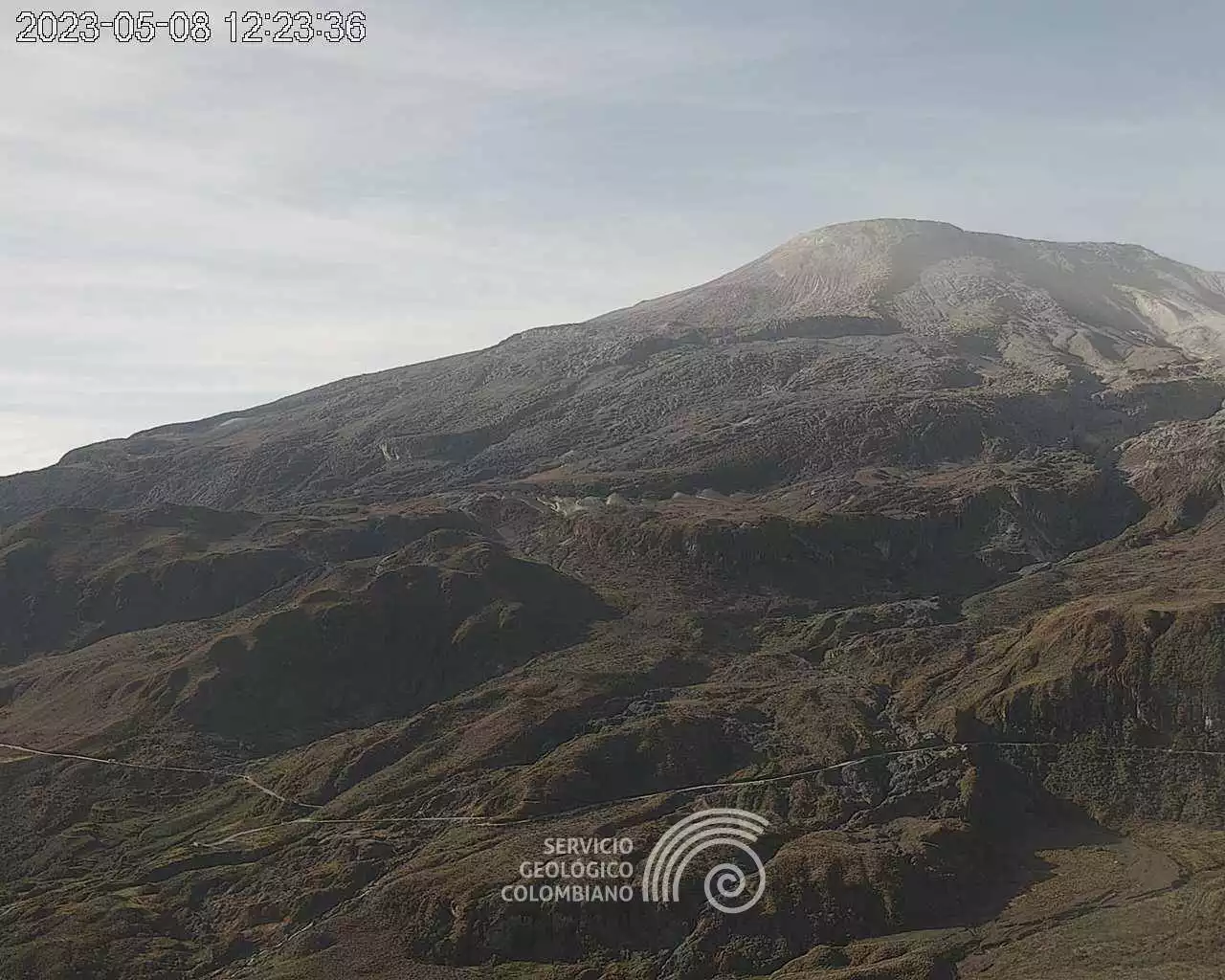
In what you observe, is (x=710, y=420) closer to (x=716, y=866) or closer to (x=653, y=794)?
(x=653, y=794)

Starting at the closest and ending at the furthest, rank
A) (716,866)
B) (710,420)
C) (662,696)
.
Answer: (716,866), (662,696), (710,420)

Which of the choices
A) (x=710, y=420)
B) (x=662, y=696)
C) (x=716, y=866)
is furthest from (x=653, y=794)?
(x=710, y=420)

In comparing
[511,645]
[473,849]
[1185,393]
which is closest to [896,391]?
[1185,393]

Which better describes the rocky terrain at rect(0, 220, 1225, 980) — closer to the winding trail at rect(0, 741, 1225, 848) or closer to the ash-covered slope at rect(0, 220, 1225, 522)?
the winding trail at rect(0, 741, 1225, 848)

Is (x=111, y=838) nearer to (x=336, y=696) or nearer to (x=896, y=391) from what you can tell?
(x=336, y=696)

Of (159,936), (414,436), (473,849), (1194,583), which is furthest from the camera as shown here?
(414,436)

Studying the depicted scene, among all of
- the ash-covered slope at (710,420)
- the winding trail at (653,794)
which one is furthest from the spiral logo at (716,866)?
the ash-covered slope at (710,420)

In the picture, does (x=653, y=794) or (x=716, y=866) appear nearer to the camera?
(x=716, y=866)

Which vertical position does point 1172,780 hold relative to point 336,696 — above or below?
below
